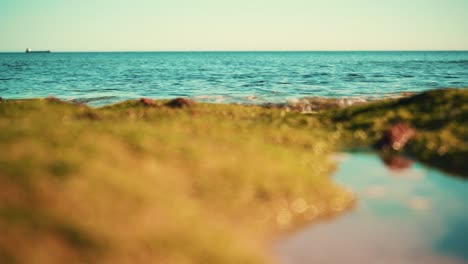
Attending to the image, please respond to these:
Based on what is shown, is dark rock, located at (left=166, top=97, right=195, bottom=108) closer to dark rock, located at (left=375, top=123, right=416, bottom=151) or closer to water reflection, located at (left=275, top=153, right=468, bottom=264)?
dark rock, located at (left=375, top=123, right=416, bottom=151)

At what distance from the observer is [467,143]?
56.3 feet

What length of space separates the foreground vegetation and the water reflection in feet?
2.28

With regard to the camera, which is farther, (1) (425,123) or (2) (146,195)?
(1) (425,123)

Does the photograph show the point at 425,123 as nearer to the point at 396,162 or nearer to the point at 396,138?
the point at 396,138

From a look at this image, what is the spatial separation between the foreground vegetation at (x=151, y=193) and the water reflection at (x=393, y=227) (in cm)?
70

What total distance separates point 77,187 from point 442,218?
31.3 feet

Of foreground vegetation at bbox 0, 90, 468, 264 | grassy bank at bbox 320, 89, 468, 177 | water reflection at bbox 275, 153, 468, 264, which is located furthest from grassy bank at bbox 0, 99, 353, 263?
grassy bank at bbox 320, 89, 468, 177

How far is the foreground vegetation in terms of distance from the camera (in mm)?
7699

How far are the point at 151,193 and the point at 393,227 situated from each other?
20.6ft

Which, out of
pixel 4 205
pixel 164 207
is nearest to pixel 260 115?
pixel 164 207

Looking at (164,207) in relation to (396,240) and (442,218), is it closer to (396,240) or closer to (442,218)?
(396,240)

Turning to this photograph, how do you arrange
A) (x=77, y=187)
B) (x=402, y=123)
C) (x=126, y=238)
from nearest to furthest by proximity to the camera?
(x=126, y=238)
(x=77, y=187)
(x=402, y=123)

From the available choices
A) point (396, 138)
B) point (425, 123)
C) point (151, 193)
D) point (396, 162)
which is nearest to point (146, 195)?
point (151, 193)

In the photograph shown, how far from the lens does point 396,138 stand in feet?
59.1
